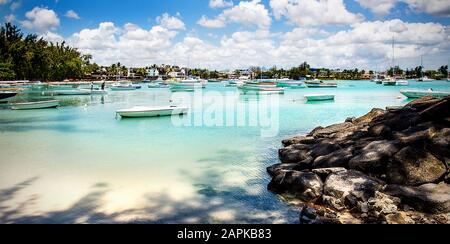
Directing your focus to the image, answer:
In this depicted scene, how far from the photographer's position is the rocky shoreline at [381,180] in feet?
18.6

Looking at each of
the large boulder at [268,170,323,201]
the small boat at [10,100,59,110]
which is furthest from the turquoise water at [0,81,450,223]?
the small boat at [10,100,59,110]

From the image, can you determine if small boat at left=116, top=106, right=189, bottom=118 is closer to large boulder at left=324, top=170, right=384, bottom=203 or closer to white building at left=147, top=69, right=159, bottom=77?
large boulder at left=324, top=170, right=384, bottom=203

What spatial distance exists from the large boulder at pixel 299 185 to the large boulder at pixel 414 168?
1.45 metres

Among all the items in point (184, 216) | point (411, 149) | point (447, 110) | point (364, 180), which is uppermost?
point (447, 110)

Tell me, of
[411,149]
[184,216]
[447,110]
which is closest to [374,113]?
[447,110]

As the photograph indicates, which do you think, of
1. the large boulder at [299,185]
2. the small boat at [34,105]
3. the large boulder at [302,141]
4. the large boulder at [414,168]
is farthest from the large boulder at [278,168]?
the small boat at [34,105]

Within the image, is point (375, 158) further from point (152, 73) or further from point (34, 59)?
point (152, 73)

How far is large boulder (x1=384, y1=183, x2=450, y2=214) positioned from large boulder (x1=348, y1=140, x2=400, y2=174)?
0.92 metres

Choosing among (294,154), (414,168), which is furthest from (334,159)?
(294,154)

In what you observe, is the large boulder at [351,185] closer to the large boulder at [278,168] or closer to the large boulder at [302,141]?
the large boulder at [278,168]

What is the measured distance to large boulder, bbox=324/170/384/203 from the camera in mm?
6234
